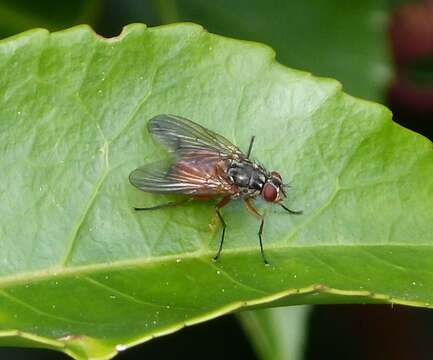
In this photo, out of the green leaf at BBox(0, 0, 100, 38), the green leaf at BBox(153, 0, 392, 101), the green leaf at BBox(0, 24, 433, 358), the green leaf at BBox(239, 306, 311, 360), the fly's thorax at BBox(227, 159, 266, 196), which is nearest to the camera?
the green leaf at BBox(0, 24, 433, 358)

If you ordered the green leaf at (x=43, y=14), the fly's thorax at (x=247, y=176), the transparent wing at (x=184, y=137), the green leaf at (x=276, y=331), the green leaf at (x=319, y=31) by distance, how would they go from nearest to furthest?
the transparent wing at (x=184, y=137) → the fly's thorax at (x=247, y=176) → the green leaf at (x=276, y=331) → the green leaf at (x=43, y=14) → the green leaf at (x=319, y=31)

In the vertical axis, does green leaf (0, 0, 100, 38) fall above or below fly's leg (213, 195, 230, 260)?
above

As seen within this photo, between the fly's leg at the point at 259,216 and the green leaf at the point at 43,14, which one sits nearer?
the fly's leg at the point at 259,216

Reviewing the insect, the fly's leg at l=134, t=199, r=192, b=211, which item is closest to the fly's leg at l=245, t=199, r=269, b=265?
the insect

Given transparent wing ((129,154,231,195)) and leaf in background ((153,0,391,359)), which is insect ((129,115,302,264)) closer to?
transparent wing ((129,154,231,195))

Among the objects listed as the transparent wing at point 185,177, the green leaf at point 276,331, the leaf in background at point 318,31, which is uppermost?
the leaf in background at point 318,31

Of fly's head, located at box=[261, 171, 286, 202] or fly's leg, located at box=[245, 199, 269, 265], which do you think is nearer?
fly's leg, located at box=[245, 199, 269, 265]

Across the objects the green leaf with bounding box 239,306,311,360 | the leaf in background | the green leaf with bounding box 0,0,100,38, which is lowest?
the green leaf with bounding box 239,306,311,360

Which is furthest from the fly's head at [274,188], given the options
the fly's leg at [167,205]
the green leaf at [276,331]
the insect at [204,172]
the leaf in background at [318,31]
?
the leaf in background at [318,31]

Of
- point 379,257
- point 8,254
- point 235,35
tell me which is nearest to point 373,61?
point 235,35

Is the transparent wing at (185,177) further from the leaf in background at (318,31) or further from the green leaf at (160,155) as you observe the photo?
the leaf in background at (318,31)
